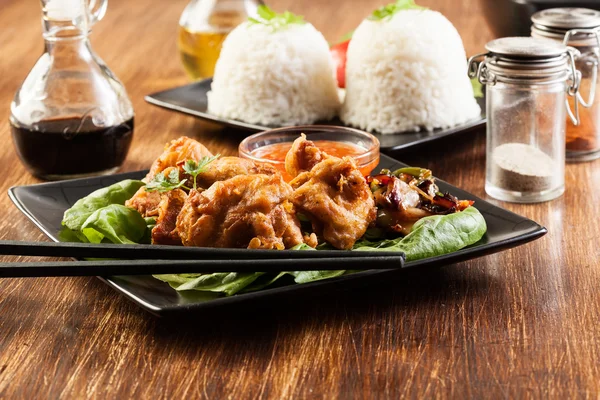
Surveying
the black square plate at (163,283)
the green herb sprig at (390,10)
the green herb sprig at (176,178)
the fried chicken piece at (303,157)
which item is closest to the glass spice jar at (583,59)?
the green herb sprig at (390,10)

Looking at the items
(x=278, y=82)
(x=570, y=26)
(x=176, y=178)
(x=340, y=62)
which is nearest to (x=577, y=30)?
(x=570, y=26)

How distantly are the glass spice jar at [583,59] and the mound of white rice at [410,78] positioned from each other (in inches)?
12.7

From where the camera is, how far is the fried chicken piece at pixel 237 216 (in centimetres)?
183

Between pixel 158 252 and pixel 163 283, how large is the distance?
133 mm

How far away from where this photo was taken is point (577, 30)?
2699 millimetres

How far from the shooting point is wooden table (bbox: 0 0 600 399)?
1.58 meters

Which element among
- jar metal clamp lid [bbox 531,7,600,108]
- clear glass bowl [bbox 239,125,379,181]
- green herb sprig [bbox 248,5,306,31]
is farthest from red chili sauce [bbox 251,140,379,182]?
green herb sprig [bbox 248,5,306,31]

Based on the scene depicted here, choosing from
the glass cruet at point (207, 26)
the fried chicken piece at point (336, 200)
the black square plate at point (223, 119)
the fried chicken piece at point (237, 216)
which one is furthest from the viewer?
the glass cruet at point (207, 26)

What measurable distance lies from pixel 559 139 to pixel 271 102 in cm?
109

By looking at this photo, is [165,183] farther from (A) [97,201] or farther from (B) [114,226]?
(A) [97,201]

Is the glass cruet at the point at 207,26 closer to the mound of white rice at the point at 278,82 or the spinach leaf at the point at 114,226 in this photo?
the mound of white rice at the point at 278,82

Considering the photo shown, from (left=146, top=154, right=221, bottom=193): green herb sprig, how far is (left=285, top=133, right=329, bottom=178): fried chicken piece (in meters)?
0.20

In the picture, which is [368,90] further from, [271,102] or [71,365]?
[71,365]

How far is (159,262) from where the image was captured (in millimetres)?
1672
